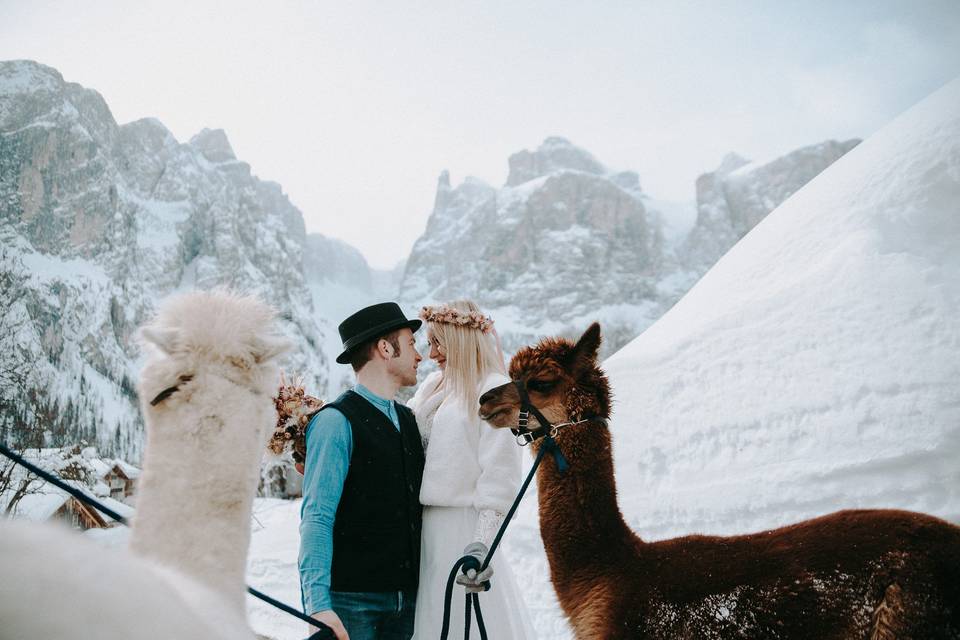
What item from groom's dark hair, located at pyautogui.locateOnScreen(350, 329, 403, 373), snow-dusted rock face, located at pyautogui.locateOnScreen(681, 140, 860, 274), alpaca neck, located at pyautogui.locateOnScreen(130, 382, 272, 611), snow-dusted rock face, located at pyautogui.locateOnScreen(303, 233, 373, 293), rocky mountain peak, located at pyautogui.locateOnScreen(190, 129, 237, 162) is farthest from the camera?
snow-dusted rock face, located at pyautogui.locateOnScreen(303, 233, 373, 293)

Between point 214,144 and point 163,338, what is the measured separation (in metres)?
136

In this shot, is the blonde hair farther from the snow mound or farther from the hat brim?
the snow mound

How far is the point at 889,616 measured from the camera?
1.73m

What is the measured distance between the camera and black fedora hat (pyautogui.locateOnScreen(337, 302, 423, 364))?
2.38 metres

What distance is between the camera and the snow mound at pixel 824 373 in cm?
391

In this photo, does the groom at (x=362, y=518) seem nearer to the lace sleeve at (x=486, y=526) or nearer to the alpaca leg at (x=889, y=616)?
the lace sleeve at (x=486, y=526)

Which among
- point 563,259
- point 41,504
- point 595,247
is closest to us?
point 41,504

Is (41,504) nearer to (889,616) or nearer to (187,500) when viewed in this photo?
(187,500)

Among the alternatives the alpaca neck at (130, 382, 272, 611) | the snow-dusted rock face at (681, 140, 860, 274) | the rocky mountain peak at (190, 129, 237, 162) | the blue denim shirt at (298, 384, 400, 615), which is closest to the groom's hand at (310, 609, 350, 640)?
the blue denim shirt at (298, 384, 400, 615)

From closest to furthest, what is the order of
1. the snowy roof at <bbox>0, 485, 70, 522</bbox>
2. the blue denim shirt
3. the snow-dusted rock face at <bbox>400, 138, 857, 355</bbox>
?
the blue denim shirt < the snowy roof at <bbox>0, 485, 70, 522</bbox> < the snow-dusted rock face at <bbox>400, 138, 857, 355</bbox>

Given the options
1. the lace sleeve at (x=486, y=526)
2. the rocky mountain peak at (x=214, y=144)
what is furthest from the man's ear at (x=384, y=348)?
the rocky mountain peak at (x=214, y=144)

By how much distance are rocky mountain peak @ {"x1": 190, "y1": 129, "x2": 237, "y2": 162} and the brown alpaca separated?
435 ft

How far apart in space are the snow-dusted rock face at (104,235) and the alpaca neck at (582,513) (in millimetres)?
39167

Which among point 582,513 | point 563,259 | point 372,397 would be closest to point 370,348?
point 372,397
